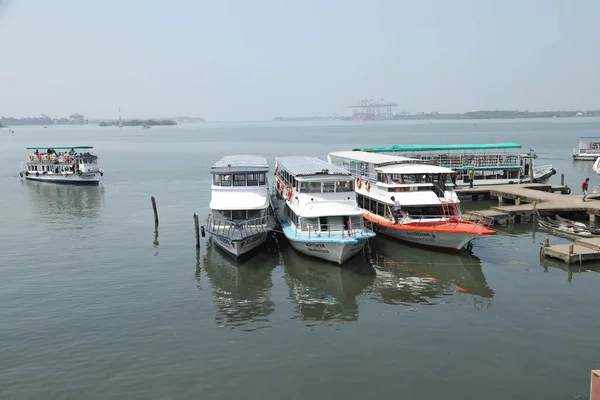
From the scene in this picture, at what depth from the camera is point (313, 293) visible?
26656 mm

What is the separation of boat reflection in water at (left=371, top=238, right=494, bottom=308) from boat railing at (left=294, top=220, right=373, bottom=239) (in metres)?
2.35

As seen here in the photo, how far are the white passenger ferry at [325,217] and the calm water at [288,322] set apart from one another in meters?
1.24

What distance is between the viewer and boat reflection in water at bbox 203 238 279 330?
77.3ft

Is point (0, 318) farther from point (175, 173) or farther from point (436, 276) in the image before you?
point (175, 173)

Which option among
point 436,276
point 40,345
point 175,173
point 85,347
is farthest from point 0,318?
point 175,173

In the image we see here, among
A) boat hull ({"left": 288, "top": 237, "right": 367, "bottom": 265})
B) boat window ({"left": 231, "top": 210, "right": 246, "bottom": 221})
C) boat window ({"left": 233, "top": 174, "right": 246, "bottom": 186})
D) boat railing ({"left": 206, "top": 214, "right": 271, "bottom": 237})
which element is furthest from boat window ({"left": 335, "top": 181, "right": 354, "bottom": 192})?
boat window ({"left": 233, "top": 174, "right": 246, "bottom": 186})

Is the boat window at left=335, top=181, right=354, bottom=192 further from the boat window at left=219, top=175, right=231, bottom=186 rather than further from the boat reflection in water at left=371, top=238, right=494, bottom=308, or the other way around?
the boat window at left=219, top=175, right=231, bottom=186

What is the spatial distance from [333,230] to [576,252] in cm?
1350

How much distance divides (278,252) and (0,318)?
15893 mm

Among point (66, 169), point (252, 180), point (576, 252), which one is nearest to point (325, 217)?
point (252, 180)

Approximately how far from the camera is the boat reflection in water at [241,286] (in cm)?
2356

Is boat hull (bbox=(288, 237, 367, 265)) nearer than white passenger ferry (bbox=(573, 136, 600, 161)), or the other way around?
boat hull (bbox=(288, 237, 367, 265))

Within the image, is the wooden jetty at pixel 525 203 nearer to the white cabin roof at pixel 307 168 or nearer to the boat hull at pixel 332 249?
the white cabin roof at pixel 307 168

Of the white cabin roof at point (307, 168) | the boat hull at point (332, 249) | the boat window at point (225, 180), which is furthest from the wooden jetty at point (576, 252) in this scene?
the boat window at point (225, 180)
